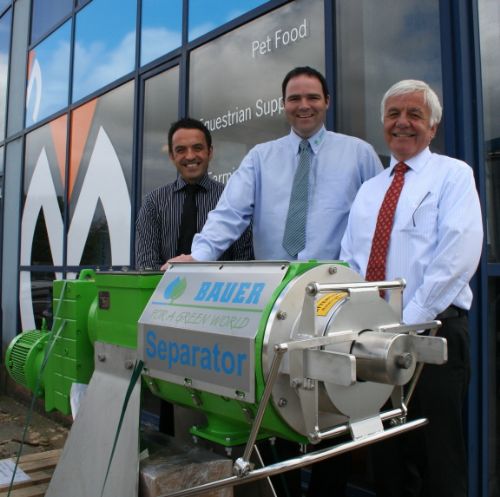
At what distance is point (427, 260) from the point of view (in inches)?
69.1

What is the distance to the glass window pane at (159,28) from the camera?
4227 millimetres

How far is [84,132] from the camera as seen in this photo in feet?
17.3

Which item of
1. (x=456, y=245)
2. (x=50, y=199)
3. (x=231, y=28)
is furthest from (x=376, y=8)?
(x=50, y=199)

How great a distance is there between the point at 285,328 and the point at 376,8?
2.22m

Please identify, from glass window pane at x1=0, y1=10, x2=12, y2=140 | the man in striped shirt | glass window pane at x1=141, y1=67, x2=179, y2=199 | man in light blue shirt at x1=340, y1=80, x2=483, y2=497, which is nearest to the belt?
man in light blue shirt at x1=340, y1=80, x2=483, y2=497

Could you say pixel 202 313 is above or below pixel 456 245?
below

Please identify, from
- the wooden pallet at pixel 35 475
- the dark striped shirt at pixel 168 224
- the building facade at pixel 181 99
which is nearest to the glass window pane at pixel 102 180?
the building facade at pixel 181 99

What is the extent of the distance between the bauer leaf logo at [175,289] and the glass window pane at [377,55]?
1532mm

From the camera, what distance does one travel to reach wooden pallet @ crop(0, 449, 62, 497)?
196cm

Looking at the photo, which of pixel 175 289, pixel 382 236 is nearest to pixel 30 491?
pixel 175 289

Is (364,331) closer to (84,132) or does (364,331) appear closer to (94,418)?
(94,418)

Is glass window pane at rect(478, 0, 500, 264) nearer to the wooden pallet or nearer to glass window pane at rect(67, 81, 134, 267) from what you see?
the wooden pallet

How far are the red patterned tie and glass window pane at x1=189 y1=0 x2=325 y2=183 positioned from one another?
147 cm

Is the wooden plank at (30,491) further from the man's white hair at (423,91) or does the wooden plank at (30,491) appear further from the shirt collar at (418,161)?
the man's white hair at (423,91)
